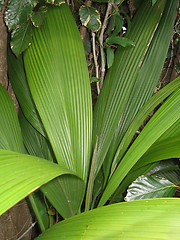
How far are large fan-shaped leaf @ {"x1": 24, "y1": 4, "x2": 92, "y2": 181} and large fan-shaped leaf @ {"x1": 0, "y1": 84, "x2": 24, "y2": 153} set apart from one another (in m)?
0.12

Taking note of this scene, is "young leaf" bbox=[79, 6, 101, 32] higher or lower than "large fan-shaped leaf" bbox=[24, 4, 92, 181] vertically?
higher

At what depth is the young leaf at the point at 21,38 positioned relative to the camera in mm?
826

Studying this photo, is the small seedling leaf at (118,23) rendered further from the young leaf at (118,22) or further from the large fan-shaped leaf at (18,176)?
the large fan-shaped leaf at (18,176)

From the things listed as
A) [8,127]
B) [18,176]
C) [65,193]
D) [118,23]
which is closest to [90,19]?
[118,23]

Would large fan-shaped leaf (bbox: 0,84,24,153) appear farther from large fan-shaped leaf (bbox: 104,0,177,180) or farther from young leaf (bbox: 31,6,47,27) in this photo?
large fan-shaped leaf (bbox: 104,0,177,180)

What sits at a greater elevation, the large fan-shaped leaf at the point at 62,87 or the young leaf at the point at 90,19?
the young leaf at the point at 90,19

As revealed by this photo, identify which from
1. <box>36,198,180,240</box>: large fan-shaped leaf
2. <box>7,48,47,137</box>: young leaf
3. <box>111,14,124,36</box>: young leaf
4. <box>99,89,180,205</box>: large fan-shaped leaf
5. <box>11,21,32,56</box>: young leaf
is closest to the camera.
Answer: <box>36,198,180,240</box>: large fan-shaped leaf

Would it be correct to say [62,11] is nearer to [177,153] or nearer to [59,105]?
[59,105]

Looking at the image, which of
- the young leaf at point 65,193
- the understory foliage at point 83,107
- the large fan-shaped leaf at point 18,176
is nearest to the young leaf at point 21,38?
the understory foliage at point 83,107

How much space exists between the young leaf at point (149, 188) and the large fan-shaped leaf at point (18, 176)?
0.45 meters

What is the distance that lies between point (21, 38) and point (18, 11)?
0.08 meters

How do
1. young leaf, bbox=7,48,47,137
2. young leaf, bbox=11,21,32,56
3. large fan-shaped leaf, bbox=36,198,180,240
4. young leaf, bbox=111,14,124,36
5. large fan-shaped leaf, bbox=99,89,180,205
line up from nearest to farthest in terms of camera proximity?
1. large fan-shaped leaf, bbox=36,198,180,240
2. large fan-shaped leaf, bbox=99,89,180,205
3. young leaf, bbox=11,21,32,56
4. young leaf, bbox=7,48,47,137
5. young leaf, bbox=111,14,124,36

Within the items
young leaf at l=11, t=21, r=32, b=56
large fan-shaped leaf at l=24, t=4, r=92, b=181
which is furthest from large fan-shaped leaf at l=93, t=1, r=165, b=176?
young leaf at l=11, t=21, r=32, b=56

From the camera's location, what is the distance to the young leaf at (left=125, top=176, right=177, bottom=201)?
2.56ft
